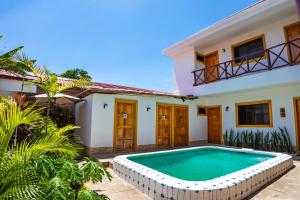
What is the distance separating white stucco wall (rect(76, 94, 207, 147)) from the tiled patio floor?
3.40 m

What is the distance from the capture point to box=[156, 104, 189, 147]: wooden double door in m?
10.5

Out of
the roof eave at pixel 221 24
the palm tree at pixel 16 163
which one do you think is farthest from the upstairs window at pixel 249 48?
the palm tree at pixel 16 163

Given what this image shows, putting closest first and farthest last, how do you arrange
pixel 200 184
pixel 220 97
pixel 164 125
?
pixel 200 184
pixel 164 125
pixel 220 97

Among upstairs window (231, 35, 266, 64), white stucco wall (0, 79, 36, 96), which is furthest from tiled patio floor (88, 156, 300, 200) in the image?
white stucco wall (0, 79, 36, 96)

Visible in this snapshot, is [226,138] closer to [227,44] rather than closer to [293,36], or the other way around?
[227,44]

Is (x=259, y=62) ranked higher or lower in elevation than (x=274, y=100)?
higher

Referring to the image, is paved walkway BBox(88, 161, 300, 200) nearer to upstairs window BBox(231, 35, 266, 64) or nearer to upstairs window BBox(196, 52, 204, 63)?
upstairs window BBox(231, 35, 266, 64)

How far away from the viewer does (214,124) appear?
1250cm

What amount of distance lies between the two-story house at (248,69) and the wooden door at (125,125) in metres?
4.80

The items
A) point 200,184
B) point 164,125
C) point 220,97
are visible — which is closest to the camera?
point 200,184

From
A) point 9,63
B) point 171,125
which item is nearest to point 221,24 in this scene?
point 171,125

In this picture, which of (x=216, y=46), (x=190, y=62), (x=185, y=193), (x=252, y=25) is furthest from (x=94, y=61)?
(x=185, y=193)

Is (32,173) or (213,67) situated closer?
(32,173)

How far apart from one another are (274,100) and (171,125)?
5.51 m
